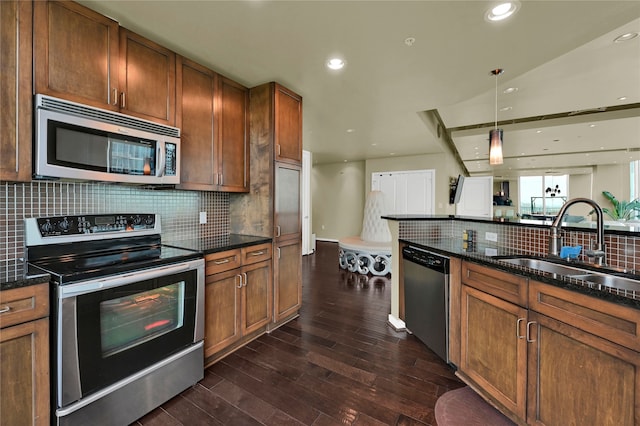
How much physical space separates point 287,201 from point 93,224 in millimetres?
1593

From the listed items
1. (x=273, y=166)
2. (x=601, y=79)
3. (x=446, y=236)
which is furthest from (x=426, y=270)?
(x=601, y=79)

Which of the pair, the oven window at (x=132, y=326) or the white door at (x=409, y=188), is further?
the white door at (x=409, y=188)

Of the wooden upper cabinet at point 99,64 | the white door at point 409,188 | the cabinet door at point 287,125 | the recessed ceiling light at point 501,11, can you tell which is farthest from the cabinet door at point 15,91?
the white door at point 409,188

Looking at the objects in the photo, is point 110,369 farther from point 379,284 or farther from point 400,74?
point 379,284

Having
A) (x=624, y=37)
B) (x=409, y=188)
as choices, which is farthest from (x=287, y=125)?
(x=409, y=188)

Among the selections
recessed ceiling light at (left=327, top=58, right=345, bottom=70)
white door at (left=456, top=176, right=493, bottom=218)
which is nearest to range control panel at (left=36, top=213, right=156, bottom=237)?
recessed ceiling light at (left=327, top=58, right=345, bottom=70)

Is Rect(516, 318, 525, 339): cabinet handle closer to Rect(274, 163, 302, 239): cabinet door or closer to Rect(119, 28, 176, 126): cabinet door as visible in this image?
Rect(274, 163, 302, 239): cabinet door

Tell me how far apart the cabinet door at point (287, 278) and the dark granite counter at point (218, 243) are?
0.25 metres

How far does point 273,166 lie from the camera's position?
2684 mm

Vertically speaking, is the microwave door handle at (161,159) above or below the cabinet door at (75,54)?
below

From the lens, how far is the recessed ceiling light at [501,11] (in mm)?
1633

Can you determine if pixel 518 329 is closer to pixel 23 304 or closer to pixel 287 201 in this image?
pixel 287 201

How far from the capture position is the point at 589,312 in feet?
3.90

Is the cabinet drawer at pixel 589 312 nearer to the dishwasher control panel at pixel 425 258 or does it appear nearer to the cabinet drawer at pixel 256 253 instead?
the dishwasher control panel at pixel 425 258
